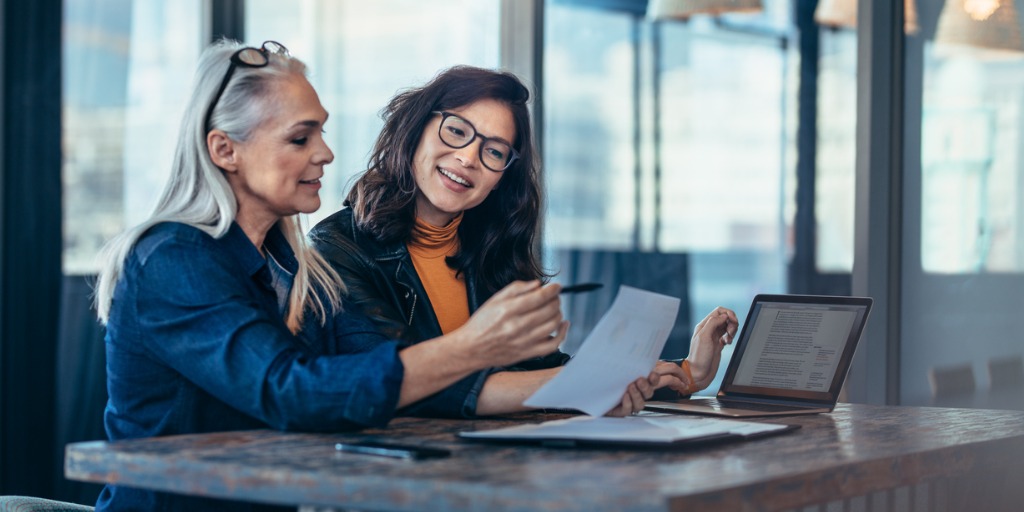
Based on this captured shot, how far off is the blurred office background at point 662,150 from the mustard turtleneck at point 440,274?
41 cm

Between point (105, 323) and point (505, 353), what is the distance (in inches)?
26.3

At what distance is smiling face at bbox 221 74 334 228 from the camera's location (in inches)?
73.1

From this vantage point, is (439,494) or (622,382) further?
(622,382)

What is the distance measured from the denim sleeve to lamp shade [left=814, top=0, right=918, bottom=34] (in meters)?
2.32

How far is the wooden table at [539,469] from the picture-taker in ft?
4.05

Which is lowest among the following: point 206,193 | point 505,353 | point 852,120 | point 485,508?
point 485,508

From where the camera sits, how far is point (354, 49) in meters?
4.81

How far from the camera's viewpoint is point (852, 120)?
345 cm

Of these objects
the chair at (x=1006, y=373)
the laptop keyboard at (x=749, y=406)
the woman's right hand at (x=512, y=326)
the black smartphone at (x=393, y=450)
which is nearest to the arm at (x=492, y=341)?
the woman's right hand at (x=512, y=326)

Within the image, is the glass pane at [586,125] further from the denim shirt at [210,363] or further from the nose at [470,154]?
the denim shirt at [210,363]

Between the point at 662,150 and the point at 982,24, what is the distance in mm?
1215

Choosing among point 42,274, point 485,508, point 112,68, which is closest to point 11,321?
point 42,274

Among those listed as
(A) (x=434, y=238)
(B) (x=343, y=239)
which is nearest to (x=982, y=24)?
(A) (x=434, y=238)

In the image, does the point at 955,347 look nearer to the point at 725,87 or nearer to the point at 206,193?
the point at 725,87
